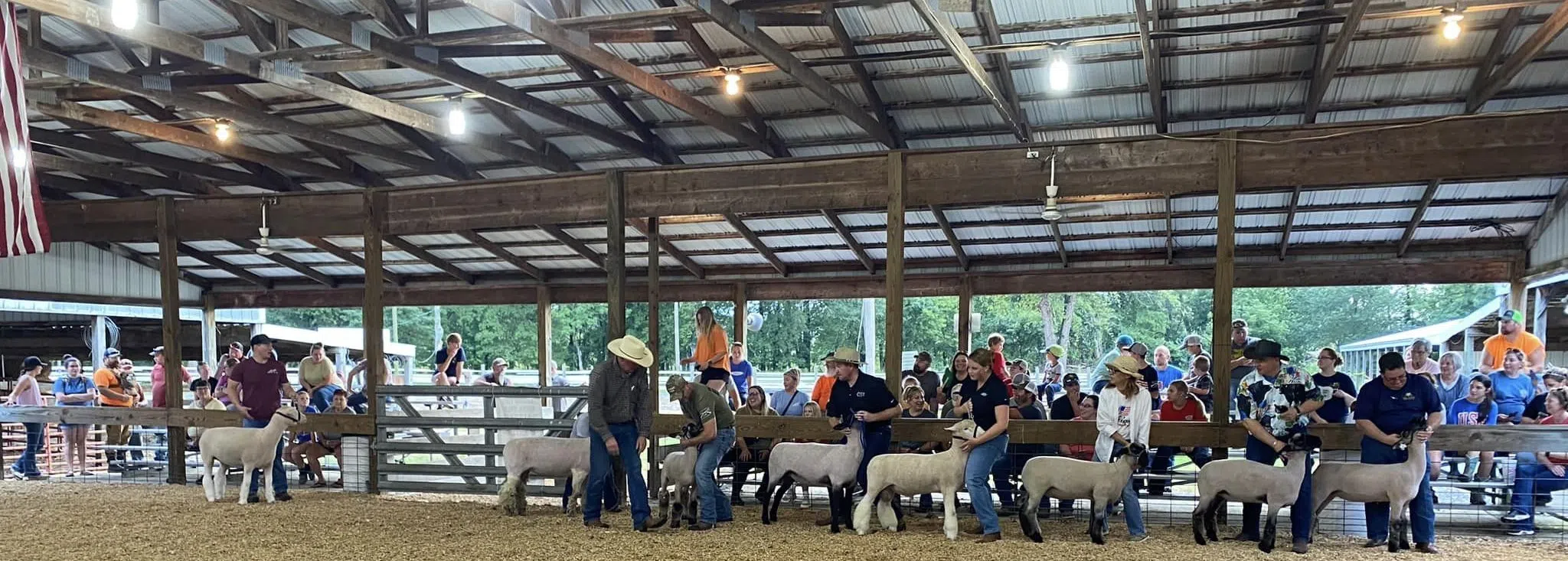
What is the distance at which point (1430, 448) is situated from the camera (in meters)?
7.70

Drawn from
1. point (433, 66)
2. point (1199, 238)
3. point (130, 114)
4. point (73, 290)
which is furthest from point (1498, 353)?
point (73, 290)

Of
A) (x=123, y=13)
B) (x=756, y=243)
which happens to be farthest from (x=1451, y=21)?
(x=123, y=13)

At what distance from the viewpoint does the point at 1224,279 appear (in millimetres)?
8172

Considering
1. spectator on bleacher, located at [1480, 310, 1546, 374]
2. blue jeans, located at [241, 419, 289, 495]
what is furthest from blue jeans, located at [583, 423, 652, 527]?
spectator on bleacher, located at [1480, 310, 1546, 374]

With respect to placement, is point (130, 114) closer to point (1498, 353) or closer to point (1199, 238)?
point (1199, 238)

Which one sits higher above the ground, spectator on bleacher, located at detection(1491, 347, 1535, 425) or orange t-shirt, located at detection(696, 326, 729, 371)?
orange t-shirt, located at detection(696, 326, 729, 371)

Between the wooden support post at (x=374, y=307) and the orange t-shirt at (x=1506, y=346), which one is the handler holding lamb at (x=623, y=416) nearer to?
the wooden support post at (x=374, y=307)

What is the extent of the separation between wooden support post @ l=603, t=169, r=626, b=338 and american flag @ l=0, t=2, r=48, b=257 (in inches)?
170

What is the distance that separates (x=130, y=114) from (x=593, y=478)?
30.7ft

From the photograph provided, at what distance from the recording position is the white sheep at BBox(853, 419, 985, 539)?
7.81m

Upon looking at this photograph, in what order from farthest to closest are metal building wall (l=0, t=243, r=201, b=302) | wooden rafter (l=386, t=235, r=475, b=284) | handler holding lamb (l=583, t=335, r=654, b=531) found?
metal building wall (l=0, t=243, r=201, b=302)
wooden rafter (l=386, t=235, r=475, b=284)
handler holding lamb (l=583, t=335, r=654, b=531)

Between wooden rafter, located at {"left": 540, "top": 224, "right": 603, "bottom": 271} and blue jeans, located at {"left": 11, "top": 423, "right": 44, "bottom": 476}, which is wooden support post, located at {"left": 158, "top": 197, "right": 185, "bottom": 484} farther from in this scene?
wooden rafter, located at {"left": 540, "top": 224, "right": 603, "bottom": 271}

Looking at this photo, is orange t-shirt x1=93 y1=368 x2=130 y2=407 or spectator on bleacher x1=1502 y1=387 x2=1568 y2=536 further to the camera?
orange t-shirt x1=93 y1=368 x2=130 y2=407

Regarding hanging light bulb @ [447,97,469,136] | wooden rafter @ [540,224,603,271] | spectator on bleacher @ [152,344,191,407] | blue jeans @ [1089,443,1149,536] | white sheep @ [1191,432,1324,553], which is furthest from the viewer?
wooden rafter @ [540,224,603,271]
